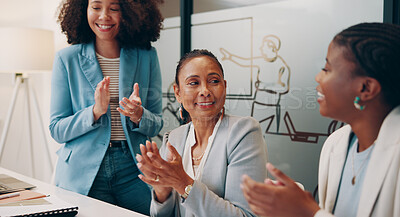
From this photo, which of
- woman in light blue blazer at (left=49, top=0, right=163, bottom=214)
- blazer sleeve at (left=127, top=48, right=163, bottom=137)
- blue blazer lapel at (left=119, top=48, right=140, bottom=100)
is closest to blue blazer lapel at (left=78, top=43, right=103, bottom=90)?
woman in light blue blazer at (left=49, top=0, right=163, bottom=214)

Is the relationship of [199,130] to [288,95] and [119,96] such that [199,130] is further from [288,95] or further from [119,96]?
[288,95]

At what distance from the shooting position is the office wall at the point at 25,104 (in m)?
3.46

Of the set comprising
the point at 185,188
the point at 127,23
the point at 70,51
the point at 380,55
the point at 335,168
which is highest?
the point at 127,23

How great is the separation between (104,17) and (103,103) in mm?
418

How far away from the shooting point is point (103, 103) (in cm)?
170

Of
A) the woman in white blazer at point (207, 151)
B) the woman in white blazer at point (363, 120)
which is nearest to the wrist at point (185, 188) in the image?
the woman in white blazer at point (207, 151)

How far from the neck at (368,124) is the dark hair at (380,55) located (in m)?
0.03

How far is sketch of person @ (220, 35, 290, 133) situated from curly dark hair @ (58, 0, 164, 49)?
50 centimetres

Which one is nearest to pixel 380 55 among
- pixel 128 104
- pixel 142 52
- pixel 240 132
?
pixel 240 132

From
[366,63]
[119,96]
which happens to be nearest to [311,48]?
[119,96]

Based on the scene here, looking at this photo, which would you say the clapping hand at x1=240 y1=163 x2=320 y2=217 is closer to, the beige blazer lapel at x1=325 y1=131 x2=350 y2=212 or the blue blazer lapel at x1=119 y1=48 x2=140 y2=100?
the beige blazer lapel at x1=325 y1=131 x2=350 y2=212

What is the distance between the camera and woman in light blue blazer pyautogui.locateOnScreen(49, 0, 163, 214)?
1791 millimetres

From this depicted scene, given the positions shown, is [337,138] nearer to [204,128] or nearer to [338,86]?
[338,86]

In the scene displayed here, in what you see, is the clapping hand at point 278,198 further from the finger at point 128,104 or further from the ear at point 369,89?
the finger at point 128,104
